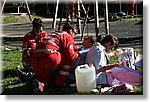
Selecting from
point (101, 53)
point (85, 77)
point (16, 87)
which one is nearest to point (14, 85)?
point (16, 87)

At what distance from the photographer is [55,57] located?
453 centimetres

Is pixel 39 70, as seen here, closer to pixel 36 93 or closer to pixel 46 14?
pixel 36 93

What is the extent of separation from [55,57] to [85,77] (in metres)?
0.49

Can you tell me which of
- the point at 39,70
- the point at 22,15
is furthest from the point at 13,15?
the point at 39,70

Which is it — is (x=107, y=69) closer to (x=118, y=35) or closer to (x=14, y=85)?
(x=14, y=85)

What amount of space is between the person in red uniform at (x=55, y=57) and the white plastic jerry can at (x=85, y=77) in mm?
295

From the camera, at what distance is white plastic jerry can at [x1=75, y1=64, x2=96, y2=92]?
4.30 metres

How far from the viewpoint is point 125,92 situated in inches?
169

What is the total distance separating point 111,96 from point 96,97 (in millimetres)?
178

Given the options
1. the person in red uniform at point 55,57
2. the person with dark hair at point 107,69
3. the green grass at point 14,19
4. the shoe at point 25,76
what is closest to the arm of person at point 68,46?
the person in red uniform at point 55,57

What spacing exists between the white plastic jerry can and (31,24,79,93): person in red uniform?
0.29 m

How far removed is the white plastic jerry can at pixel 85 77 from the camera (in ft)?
14.1

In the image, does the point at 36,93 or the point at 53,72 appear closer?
the point at 36,93

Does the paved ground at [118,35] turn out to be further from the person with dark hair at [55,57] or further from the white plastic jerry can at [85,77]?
the white plastic jerry can at [85,77]
